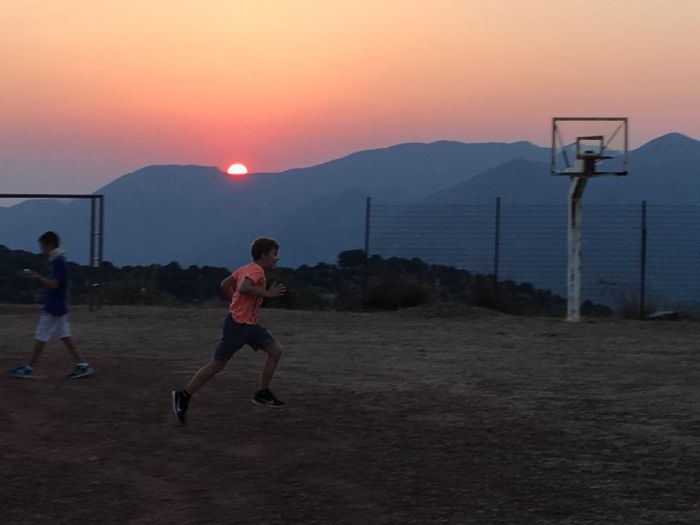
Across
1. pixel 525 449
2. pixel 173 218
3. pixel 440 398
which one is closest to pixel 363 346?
pixel 440 398

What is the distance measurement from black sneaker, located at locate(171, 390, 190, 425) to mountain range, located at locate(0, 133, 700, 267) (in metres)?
40.0

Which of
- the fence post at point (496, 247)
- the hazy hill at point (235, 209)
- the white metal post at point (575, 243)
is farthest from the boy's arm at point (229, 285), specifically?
the hazy hill at point (235, 209)

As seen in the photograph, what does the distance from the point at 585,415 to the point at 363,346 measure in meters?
6.30

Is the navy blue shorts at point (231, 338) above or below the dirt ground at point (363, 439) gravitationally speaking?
above

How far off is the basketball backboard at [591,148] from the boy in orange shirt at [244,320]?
11.7 m

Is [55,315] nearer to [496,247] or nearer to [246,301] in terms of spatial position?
[246,301]

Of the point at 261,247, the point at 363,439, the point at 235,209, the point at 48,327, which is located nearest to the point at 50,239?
the point at 48,327

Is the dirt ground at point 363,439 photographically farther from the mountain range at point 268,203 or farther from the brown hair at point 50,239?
the mountain range at point 268,203

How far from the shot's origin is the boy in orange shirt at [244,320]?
29.9ft

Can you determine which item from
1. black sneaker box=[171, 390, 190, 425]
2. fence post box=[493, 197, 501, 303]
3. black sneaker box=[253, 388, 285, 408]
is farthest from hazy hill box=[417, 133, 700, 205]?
black sneaker box=[171, 390, 190, 425]

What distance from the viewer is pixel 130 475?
24.2ft

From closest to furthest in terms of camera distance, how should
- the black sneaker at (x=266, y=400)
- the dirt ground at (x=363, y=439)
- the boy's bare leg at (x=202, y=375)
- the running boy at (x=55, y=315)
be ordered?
the dirt ground at (x=363, y=439)
the boy's bare leg at (x=202, y=375)
the black sneaker at (x=266, y=400)
the running boy at (x=55, y=315)

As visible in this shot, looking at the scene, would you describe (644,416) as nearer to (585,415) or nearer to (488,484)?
(585,415)

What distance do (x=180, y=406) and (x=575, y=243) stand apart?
12680 mm
